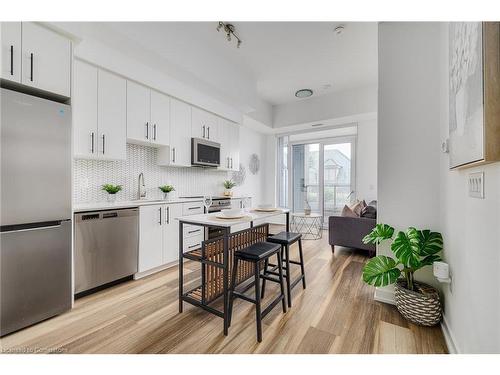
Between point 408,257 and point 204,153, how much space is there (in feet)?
9.77

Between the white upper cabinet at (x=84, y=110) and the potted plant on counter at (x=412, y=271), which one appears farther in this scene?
the white upper cabinet at (x=84, y=110)

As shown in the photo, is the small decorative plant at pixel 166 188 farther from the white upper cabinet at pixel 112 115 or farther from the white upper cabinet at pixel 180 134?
the white upper cabinet at pixel 112 115

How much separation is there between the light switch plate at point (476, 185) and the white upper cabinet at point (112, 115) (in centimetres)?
302

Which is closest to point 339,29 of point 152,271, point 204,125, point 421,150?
point 421,150

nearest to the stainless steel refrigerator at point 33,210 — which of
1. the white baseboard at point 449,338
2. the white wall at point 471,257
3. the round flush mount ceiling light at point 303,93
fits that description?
the white wall at point 471,257

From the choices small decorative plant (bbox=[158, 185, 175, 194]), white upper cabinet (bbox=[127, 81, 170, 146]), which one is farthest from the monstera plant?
white upper cabinet (bbox=[127, 81, 170, 146])

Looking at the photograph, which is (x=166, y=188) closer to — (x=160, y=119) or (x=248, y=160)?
(x=160, y=119)

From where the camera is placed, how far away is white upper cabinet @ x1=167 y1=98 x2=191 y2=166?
10.6ft

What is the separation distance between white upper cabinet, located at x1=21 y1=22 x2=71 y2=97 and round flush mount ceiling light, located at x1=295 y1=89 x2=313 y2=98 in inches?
148

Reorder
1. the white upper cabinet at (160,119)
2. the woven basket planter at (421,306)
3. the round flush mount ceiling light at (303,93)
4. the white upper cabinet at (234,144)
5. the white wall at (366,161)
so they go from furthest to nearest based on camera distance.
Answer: the white wall at (366,161) → the round flush mount ceiling light at (303,93) → the white upper cabinet at (234,144) → the white upper cabinet at (160,119) → the woven basket planter at (421,306)

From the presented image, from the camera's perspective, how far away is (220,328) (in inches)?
66.6

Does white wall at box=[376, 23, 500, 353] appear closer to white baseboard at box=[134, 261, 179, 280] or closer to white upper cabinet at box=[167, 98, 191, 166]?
white baseboard at box=[134, 261, 179, 280]

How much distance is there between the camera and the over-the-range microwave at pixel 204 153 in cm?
352

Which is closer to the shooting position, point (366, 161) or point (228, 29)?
point (228, 29)
